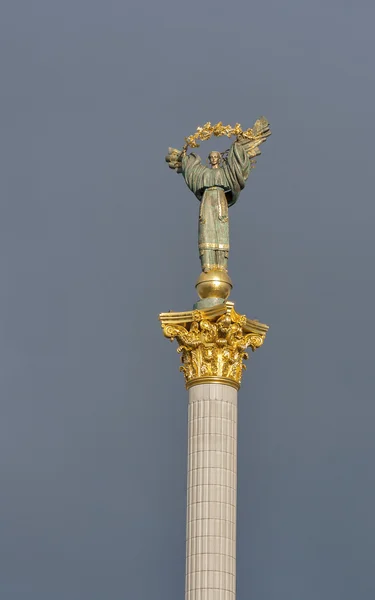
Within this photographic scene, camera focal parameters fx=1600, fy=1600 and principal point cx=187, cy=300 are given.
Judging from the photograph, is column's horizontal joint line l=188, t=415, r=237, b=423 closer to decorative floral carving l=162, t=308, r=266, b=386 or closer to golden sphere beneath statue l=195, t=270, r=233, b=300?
decorative floral carving l=162, t=308, r=266, b=386

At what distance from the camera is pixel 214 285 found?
193 ft

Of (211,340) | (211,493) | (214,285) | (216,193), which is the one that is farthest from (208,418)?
A: (216,193)

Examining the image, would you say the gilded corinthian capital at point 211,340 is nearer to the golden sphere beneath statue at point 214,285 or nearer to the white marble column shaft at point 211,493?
the white marble column shaft at point 211,493

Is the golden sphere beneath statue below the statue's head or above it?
beneath

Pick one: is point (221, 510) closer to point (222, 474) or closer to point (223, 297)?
point (222, 474)

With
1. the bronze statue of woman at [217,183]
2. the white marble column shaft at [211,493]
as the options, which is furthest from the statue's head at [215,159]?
the white marble column shaft at [211,493]

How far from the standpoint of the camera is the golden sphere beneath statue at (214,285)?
5872 cm

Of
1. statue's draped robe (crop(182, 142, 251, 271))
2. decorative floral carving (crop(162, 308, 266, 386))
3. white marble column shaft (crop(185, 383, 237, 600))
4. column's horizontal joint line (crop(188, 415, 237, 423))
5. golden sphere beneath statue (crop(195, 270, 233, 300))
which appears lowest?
white marble column shaft (crop(185, 383, 237, 600))

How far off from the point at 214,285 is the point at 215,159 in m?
5.63

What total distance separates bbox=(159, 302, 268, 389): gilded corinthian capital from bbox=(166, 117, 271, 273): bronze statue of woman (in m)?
2.65

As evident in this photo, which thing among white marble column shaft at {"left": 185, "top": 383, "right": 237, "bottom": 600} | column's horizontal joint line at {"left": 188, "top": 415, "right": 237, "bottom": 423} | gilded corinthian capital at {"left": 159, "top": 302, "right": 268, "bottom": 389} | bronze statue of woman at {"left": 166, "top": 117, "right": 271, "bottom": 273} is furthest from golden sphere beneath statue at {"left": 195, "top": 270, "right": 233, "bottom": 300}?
column's horizontal joint line at {"left": 188, "top": 415, "right": 237, "bottom": 423}

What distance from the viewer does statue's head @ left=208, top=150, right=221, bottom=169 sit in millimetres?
61531

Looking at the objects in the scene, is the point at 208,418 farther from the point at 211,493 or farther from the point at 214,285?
the point at 214,285

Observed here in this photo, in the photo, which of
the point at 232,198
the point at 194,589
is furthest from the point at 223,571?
the point at 232,198
